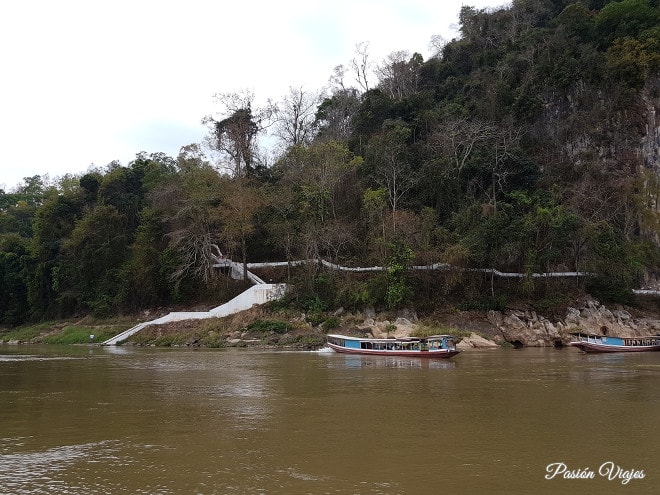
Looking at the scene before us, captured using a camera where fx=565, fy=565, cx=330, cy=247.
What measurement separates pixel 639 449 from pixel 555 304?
95.2ft

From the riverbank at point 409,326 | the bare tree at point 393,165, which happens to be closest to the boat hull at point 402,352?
the riverbank at point 409,326

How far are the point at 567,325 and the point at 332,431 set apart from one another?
1162 inches

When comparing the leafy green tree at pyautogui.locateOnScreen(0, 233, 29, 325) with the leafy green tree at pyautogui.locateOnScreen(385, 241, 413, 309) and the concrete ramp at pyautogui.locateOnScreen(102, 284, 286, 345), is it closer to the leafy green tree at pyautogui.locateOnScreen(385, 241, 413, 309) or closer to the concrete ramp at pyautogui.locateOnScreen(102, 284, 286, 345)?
the concrete ramp at pyautogui.locateOnScreen(102, 284, 286, 345)

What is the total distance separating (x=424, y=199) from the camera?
44562 millimetres

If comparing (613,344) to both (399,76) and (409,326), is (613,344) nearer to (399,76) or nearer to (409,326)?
(409,326)

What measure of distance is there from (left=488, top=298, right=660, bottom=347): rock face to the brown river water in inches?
509

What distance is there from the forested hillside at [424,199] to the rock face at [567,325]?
5.74ft

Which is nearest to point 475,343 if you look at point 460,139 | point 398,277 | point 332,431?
point 398,277

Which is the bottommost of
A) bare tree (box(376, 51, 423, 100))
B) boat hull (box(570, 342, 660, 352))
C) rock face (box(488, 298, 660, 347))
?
boat hull (box(570, 342, 660, 352))

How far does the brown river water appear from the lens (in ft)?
30.2

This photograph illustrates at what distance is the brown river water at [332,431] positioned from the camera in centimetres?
921

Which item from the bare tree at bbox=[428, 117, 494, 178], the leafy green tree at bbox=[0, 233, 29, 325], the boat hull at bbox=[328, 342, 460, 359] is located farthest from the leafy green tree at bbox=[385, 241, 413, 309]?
the leafy green tree at bbox=[0, 233, 29, 325]

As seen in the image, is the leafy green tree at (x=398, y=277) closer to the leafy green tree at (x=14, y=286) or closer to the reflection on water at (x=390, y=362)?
the reflection on water at (x=390, y=362)

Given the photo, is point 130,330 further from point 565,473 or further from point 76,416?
point 565,473
